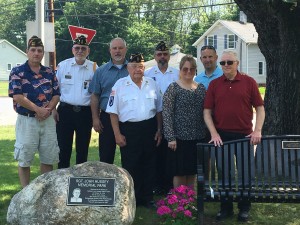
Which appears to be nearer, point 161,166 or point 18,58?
point 161,166

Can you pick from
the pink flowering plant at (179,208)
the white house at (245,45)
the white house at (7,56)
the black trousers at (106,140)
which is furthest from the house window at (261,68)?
the pink flowering plant at (179,208)

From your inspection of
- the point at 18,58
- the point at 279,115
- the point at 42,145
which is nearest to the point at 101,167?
the point at 42,145

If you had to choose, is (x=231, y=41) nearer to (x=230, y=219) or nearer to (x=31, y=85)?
(x=230, y=219)

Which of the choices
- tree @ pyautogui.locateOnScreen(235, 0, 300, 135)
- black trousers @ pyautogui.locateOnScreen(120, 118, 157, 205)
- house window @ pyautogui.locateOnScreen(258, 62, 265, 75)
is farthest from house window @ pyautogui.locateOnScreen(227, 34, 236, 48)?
black trousers @ pyautogui.locateOnScreen(120, 118, 157, 205)

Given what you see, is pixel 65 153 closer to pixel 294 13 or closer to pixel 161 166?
pixel 161 166

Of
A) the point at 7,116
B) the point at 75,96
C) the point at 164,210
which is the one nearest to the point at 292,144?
the point at 164,210

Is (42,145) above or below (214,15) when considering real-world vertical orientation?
below

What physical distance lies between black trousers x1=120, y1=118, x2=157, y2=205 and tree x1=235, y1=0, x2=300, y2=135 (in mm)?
1952

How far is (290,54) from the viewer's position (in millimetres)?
6293

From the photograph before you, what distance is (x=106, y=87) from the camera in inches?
232

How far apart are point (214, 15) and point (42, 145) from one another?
57308 mm

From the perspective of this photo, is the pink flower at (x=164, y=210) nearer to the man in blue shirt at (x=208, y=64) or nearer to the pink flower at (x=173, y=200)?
the pink flower at (x=173, y=200)

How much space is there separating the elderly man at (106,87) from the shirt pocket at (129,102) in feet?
1.77

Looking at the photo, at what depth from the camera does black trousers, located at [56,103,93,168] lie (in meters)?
6.19
